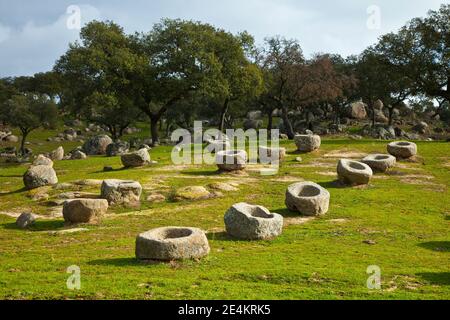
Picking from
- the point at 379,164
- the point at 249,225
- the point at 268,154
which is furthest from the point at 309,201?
the point at 268,154

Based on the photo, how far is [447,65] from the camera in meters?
54.5

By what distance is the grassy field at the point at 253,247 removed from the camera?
511 inches

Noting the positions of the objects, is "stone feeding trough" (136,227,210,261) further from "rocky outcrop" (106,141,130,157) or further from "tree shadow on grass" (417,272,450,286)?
"rocky outcrop" (106,141,130,157)

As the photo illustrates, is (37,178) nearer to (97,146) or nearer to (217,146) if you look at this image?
(217,146)

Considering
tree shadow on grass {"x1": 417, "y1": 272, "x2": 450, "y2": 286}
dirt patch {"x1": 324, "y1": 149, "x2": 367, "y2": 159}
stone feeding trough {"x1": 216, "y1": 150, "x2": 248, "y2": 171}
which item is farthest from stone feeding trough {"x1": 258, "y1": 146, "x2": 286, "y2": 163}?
tree shadow on grass {"x1": 417, "y1": 272, "x2": 450, "y2": 286}

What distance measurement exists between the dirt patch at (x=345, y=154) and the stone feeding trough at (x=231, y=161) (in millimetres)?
10499

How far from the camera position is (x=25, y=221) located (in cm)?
2322

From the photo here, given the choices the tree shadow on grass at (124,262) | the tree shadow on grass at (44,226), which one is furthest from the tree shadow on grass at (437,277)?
the tree shadow on grass at (44,226)

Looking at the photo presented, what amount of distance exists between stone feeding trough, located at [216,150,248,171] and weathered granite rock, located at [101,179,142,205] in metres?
9.06

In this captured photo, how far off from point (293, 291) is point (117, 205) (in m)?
15.8

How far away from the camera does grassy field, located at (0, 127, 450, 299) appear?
1297cm

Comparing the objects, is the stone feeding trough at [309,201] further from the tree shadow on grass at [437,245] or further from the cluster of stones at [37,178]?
the cluster of stones at [37,178]

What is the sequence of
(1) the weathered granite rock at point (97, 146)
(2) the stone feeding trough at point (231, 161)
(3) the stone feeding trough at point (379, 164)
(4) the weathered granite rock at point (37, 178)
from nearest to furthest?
(4) the weathered granite rock at point (37, 178) < (2) the stone feeding trough at point (231, 161) < (3) the stone feeding trough at point (379, 164) < (1) the weathered granite rock at point (97, 146)

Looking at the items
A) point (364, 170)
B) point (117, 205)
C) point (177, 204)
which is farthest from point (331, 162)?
point (117, 205)
